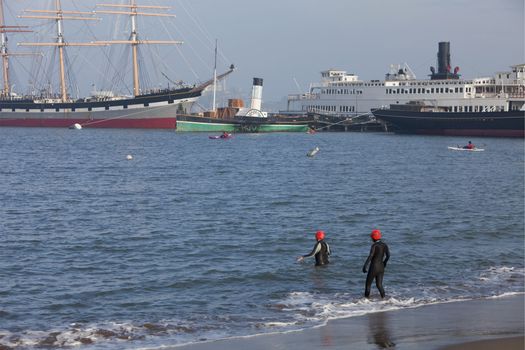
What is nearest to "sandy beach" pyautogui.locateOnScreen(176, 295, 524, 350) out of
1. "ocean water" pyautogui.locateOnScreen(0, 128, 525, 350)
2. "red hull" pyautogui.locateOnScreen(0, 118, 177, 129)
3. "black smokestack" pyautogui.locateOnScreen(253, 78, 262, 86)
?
"ocean water" pyautogui.locateOnScreen(0, 128, 525, 350)

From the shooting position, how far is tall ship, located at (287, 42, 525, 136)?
9912 cm

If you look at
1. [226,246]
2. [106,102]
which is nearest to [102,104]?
[106,102]

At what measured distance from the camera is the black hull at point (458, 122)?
298ft

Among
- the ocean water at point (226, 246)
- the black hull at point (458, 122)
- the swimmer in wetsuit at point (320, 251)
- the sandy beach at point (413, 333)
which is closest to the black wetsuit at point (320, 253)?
the swimmer in wetsuit at point (320, 251)

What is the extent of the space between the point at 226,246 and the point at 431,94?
289ft

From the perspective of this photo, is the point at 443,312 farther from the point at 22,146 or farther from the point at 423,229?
the point at 22,146

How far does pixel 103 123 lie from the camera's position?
120750 mm

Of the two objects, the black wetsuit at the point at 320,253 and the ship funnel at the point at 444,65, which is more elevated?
the ship funnel at the point at 444,65

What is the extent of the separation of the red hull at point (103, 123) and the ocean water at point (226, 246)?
6379cm

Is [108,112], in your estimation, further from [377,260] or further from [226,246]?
[377,260]

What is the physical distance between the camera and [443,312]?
15914 mm

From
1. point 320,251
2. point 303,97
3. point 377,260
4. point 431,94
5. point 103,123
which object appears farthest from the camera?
point 303,97

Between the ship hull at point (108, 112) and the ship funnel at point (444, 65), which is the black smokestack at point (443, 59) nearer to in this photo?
the ship funnel at point (444, 65)

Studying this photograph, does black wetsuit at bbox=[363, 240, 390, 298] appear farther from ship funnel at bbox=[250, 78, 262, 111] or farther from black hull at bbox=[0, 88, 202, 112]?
ship funnel at bbox=[250, 78, 262, 111]
